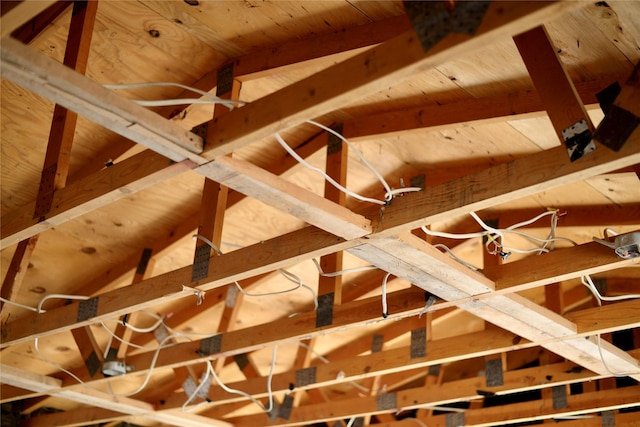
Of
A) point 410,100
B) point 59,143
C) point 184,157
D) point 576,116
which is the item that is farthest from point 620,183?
Answer: point 59,143

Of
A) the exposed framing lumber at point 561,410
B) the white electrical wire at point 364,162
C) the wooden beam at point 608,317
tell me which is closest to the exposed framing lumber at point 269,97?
the white electrical wire at point 364,162

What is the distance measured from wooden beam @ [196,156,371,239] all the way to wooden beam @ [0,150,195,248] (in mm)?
98

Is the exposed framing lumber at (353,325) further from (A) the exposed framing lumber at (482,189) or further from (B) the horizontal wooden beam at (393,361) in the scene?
(A) the exposed framing lumber at (482,189)

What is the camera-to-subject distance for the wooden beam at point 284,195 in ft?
7.27

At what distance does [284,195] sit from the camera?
7.54 ft

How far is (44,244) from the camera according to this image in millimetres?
4180

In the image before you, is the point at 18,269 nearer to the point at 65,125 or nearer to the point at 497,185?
the point at 65,125

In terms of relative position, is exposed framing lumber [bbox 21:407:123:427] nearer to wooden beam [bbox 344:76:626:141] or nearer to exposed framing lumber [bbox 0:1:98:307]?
exposed framing lumber [bbox 0:1:98:307]

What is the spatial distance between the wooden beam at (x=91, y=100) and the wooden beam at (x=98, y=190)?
0.11 m

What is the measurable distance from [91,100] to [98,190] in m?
0.58

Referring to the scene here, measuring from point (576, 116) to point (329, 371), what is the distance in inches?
94.0

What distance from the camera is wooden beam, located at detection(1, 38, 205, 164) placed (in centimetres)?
186

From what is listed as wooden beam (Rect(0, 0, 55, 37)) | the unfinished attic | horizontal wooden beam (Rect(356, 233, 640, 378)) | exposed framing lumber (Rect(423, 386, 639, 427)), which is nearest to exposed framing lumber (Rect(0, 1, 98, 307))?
the unfinished attic

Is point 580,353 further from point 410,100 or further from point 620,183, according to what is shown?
point 410,100
